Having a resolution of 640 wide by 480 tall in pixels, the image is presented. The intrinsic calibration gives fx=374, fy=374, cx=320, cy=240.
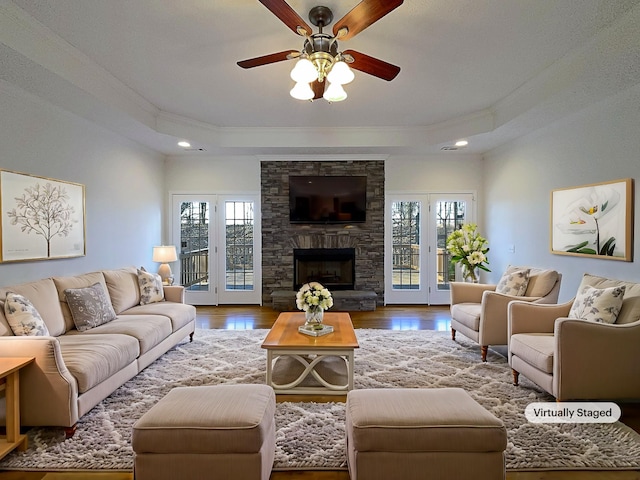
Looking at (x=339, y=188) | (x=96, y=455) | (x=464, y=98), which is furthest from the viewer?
(x=339, y=188)

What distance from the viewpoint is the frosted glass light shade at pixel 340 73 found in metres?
2.63

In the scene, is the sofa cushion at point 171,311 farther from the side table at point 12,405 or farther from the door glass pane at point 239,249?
the door glass pane at point 239,249

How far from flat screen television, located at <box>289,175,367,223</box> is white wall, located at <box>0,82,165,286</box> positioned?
2449 mm

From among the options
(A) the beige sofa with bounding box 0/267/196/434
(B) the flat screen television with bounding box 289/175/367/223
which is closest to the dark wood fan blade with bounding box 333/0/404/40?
(A) the beige sofa with bounding box 0/267/196/434

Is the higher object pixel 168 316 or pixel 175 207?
pixel 175 207

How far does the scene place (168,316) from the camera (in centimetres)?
416

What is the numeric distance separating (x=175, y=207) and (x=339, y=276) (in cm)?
328

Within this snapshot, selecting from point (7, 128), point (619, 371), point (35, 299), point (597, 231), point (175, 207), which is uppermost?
point (7, 128)

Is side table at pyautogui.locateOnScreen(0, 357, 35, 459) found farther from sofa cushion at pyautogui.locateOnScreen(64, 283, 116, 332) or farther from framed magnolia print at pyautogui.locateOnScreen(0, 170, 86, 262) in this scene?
framed magnolia print at pyautogui.locateOnScreen(0, 170, 86, 262)

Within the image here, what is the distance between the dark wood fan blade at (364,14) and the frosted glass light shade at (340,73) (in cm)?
19

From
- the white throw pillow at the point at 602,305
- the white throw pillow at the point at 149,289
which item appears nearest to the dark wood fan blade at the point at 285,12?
the white throw pillow at the point at 602,305

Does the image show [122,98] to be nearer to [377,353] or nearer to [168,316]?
[168,316]

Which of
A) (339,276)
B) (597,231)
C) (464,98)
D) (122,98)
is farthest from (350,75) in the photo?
(339,276)

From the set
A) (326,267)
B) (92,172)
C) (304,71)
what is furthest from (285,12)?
(326,267)
